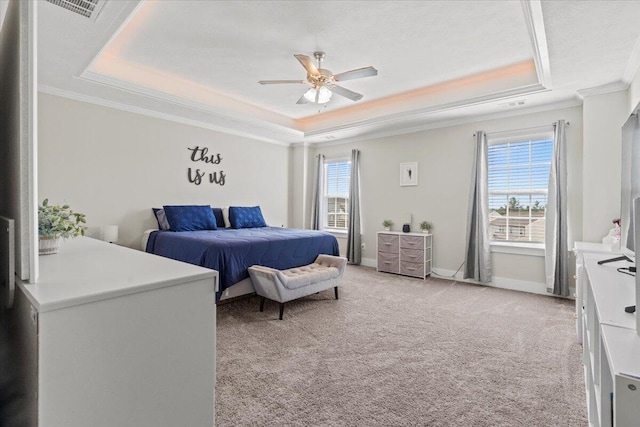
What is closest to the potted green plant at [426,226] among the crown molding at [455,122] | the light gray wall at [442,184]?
the light gray wall at [442,184]

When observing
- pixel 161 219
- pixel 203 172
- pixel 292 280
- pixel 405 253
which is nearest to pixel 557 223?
pixel 405 253

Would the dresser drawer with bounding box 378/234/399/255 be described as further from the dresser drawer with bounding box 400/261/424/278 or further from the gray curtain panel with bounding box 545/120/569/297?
the gray curtain panel with bounding box 545/120/569/297

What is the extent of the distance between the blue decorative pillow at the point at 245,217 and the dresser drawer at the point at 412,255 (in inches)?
96.8

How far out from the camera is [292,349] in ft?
8.44

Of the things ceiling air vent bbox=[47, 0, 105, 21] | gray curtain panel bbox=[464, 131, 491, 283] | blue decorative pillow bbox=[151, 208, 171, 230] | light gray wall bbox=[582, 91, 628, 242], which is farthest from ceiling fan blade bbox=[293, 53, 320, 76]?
light gray wall bbox=[582, 91, 628, 242]

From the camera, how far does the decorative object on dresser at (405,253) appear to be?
16.6 ft

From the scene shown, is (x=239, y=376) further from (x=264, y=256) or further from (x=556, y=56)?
(x=556, y=56)

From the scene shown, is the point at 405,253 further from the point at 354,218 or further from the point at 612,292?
the point at 612,292

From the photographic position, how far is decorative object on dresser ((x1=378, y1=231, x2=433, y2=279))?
5062mm

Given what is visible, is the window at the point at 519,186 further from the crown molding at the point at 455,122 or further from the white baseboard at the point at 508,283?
the white baseboard at the point at 508,283

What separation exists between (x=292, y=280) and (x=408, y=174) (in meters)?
3.23

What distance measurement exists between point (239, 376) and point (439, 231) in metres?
4.02

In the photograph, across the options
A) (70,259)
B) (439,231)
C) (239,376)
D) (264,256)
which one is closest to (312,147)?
(439,231)

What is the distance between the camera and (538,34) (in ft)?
8.25
